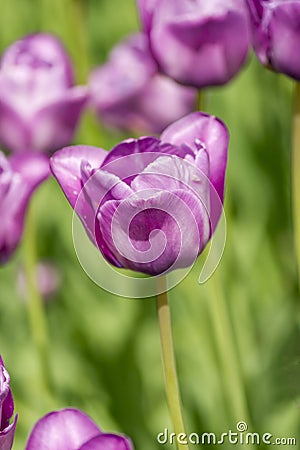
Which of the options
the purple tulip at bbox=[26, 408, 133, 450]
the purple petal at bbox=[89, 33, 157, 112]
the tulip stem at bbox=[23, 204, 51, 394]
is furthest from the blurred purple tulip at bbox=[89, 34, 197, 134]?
the purple tulip at bbox=[26, 408, 133, 450]

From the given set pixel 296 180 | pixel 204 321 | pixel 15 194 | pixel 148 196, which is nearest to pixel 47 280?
pixel 204 321

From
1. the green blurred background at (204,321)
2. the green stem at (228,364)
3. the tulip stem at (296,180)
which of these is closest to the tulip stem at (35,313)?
the green blurred background at (204,321)

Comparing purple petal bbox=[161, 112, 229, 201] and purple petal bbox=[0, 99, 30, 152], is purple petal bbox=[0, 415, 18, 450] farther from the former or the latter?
purple petal bbox=[0, 99, 30, 152]

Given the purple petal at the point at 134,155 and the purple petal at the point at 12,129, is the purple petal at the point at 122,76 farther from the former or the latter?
the purple petal at the point at 134,155

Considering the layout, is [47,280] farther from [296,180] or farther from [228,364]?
[296,180]

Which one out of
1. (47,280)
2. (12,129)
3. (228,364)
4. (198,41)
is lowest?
(47,280)
